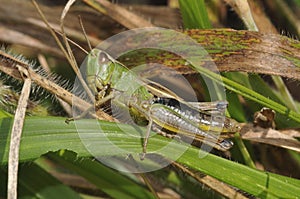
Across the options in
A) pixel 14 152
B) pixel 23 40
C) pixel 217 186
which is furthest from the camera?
pixel 23 40

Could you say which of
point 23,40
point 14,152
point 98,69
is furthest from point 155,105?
point 23,40

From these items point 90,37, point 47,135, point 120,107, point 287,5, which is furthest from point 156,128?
point 287,5

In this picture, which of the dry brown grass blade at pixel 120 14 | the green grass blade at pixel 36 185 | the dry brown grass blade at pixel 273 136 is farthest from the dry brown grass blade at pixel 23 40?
the dry brown grass blade at pixel 273 136

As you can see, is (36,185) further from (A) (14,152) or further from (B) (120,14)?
(B) (120,14)

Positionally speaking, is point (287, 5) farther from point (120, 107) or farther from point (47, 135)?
point (47, 135)

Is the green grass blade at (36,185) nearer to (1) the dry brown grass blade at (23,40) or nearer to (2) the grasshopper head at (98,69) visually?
(2) the grasshopper head at (98,69)

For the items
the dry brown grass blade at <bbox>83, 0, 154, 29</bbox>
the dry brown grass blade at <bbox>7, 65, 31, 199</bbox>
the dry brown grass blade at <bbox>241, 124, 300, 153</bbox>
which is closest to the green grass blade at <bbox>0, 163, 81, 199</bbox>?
the dry brown grass blade at <bbox>7, 65, 31, 199</bbox>
